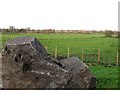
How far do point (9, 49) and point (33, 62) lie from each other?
1.37m

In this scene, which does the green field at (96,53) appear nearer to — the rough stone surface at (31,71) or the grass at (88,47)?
the grass at (88,47)

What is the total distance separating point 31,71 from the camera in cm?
1664

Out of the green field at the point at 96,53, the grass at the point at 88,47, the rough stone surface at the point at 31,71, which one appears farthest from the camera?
the grass at the point at 88,47

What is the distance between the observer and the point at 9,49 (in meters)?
17.2

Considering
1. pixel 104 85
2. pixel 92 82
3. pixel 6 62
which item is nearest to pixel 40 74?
pixel 6 62

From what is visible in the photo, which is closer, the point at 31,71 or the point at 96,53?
the point at 31,71

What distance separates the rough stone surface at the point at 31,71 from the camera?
649 inches

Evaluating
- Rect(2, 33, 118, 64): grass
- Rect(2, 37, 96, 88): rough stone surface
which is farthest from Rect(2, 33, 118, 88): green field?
Rect(2, 37, 96, 88): rough stone surface

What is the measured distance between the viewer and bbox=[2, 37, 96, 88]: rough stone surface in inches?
649

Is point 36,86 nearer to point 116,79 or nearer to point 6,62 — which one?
point 6,62

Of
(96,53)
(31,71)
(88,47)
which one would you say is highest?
(31,71)

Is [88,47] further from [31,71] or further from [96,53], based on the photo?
[31,71]

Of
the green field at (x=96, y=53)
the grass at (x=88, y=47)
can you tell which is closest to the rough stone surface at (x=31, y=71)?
the green field at (x=96, y=53)

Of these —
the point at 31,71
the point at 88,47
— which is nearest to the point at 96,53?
the point at 88,47
